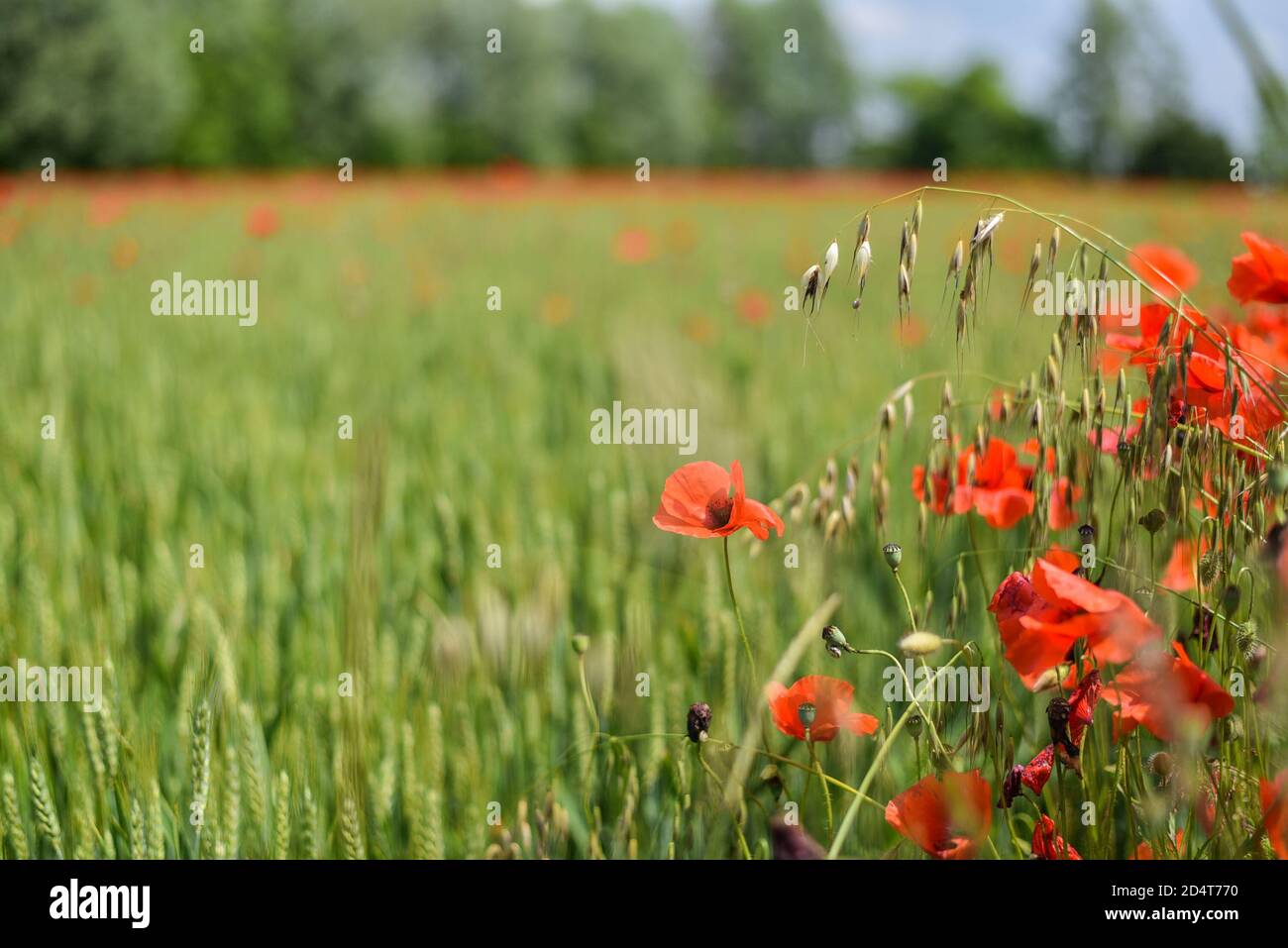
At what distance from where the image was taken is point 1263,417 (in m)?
0.69

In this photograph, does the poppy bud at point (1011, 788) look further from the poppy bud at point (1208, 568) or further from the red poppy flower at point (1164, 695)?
the poppy bud at point (1208, 568)

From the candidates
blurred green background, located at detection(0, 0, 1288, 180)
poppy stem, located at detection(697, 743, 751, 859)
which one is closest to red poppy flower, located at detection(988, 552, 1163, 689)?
poppy stem, located at detection(697, 743, 751, 859)

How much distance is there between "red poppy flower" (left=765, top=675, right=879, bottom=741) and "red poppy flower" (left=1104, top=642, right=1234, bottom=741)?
0.52 feet

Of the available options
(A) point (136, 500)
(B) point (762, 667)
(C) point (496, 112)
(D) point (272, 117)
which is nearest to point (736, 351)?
(A) point (136, 500)

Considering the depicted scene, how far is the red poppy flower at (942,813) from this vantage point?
24.6 inches

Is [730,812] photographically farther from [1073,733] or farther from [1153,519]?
[1153,519]

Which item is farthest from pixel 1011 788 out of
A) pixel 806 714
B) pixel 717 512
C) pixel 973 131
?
pixel 973 131

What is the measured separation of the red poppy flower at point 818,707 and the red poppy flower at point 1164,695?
16 centimetres

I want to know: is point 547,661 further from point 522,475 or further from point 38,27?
point 38,27

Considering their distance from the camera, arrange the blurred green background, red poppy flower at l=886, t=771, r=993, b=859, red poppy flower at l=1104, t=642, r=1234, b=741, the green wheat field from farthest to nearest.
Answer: the blurred green background
the green wheat field
red poppy flower at l=886, t=771, r=993, b=859
red poppy flower at l=1104, t=642, r=1234, b=741

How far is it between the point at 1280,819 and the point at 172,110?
974 centimetres

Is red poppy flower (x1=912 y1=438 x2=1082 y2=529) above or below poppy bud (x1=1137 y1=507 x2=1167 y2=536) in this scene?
above

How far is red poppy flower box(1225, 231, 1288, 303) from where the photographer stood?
2.34 ft

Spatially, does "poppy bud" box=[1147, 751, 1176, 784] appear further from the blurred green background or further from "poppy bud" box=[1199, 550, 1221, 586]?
the blurred green background
